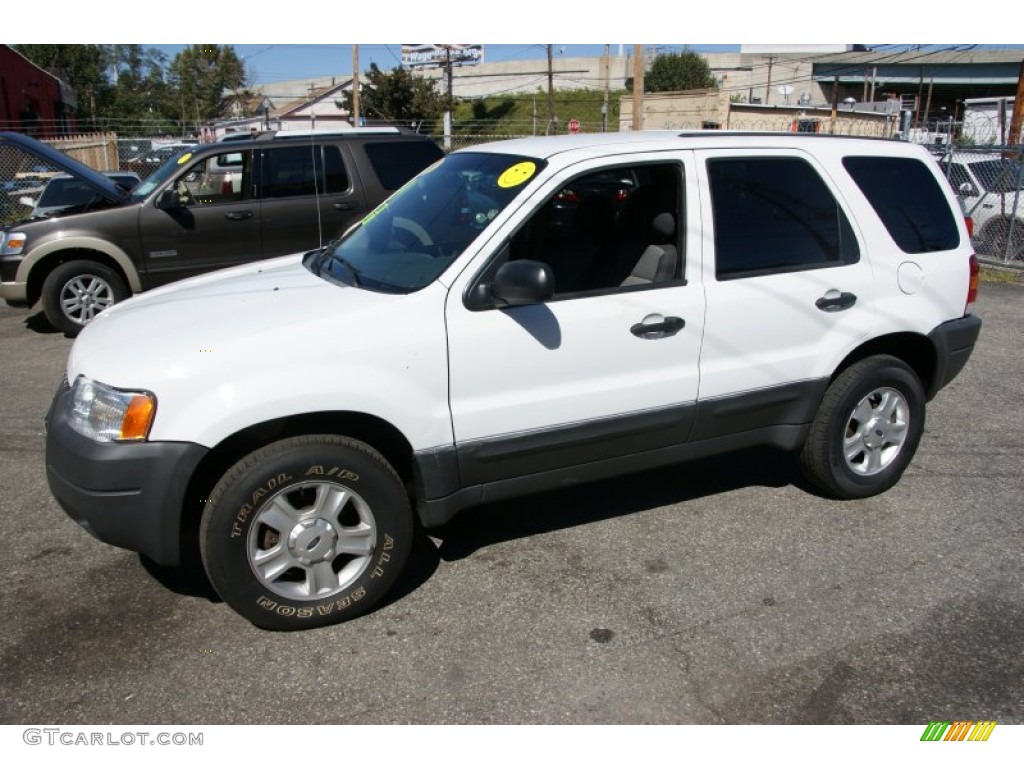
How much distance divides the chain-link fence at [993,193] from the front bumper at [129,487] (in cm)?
1253

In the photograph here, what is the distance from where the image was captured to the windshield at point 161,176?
26.7 feet

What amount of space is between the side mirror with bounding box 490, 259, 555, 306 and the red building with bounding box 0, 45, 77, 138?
28.6 metres

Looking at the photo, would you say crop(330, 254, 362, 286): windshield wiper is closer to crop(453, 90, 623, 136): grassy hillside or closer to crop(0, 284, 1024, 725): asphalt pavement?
crop(0, 284, 1024, 725): asphalt pavement

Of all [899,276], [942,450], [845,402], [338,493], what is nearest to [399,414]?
[338,493]

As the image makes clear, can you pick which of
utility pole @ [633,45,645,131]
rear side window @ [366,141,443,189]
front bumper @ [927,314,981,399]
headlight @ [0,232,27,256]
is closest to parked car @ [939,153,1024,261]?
utility pole @ [633,45,645,131]

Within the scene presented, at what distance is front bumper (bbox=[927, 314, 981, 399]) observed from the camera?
4391mm

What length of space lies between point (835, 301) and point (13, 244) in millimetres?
7517

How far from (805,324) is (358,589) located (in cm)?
241

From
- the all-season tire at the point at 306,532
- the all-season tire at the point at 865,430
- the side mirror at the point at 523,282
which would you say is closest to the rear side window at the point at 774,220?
the all-season tire at the point at 865,430

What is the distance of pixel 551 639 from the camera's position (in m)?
3.20

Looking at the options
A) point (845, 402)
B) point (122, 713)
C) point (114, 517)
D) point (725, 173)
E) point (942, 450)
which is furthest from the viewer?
→ point (942, 450)

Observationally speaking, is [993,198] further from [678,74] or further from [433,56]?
[678,74]

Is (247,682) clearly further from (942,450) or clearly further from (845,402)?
(942,450)

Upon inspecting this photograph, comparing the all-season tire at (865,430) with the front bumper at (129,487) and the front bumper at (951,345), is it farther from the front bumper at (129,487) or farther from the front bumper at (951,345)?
the front bumper at (129,487)
